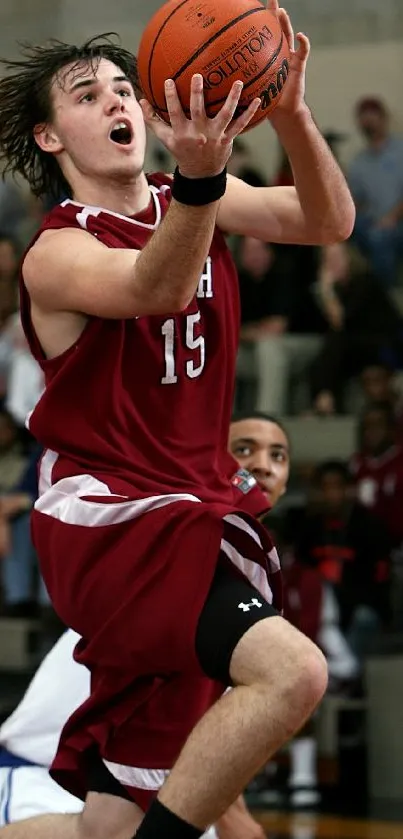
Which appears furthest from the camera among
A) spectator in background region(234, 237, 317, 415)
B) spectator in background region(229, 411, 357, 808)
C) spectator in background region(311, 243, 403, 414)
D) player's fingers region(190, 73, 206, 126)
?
spectator in background region(234, 237, 317, 415)

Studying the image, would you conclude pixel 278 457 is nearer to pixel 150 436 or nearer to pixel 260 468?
pixel 260 468

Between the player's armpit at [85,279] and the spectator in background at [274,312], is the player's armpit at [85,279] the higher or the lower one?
the lower one

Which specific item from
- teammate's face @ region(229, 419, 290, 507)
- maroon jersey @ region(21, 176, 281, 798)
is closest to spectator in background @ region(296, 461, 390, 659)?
teammate's face @ region(229, 419, 290, 507)

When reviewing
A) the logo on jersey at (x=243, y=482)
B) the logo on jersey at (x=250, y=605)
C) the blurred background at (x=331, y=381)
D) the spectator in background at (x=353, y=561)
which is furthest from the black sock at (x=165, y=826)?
the spectator in background at (x=353, y=561)

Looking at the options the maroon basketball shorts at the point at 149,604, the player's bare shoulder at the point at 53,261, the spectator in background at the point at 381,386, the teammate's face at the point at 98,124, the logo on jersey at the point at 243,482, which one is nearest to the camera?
the maroon basketball shorts at the point at 149,604

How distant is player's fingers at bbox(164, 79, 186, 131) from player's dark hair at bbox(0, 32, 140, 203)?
29.5 inches

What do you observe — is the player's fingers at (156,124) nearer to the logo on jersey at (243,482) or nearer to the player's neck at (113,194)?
the player's neck at (113,194)

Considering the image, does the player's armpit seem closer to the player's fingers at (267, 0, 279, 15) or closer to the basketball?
the basketball

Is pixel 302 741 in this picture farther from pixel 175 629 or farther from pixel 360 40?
pixel 360 40

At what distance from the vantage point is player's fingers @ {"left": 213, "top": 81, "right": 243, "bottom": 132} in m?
3.02

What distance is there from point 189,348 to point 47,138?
70 centimetres

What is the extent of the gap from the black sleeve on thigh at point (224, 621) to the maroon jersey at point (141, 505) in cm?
3

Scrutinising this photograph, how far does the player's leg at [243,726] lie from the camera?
122 inches

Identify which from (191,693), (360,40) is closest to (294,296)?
(360,40)
